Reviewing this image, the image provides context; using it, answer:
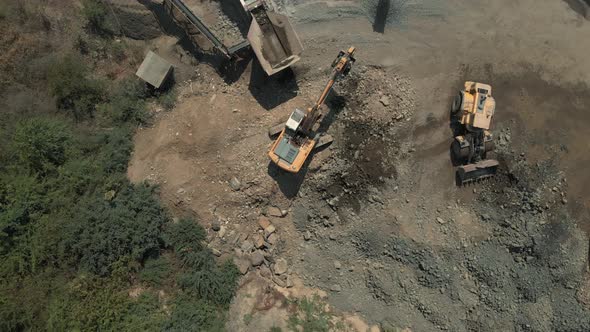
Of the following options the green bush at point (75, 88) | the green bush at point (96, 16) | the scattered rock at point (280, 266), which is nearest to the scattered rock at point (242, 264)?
the scattered rock at point (280, 266)

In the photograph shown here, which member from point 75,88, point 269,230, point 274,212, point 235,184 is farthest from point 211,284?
point 75,88

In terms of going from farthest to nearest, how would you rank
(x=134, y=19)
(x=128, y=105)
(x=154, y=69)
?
(x=134, y=19)
(x=128, y=105)
(x=154, y=69)

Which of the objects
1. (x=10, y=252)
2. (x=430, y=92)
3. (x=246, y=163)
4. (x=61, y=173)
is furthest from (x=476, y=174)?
(x=10, y=252)

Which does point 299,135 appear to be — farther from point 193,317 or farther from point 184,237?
point 193,317

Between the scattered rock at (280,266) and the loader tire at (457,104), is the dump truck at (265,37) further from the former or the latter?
the scattered rock at (280,266)

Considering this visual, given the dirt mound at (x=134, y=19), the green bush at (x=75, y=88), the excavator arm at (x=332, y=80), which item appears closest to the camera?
the excavator arm at (x=332, y=80)

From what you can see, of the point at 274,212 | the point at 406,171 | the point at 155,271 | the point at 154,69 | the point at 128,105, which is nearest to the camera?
the point at 155,271
